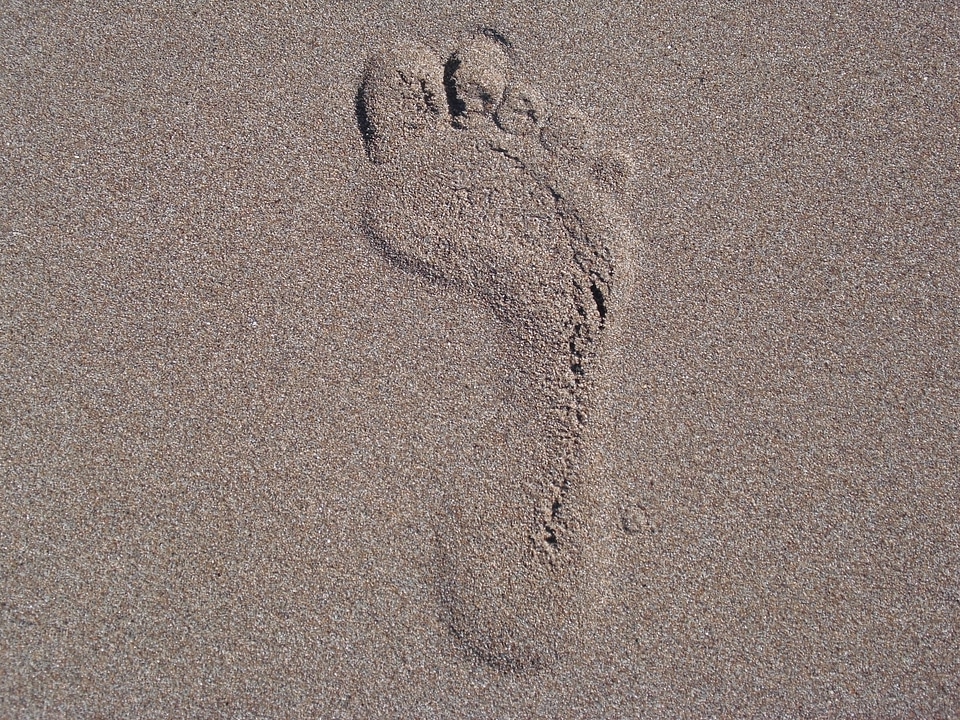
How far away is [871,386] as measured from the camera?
4.62ft

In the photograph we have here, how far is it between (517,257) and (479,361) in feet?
0.78

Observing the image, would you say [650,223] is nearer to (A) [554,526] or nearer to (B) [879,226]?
(B) [879,226]

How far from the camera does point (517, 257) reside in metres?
1.40

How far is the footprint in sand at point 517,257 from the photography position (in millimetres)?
1352

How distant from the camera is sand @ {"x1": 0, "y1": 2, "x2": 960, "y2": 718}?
4.46 ft

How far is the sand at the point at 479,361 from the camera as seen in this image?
136cm

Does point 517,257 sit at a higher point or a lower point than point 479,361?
higher

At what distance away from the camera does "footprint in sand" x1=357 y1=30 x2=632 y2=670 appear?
135 centimetres

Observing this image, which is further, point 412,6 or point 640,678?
point 412,6

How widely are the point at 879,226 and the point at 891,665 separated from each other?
3.09 feet

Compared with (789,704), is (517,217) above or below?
above

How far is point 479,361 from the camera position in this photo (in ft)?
4.57

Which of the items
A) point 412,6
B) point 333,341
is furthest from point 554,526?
point 412,6

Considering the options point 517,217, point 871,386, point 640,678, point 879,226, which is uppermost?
point 879,226
